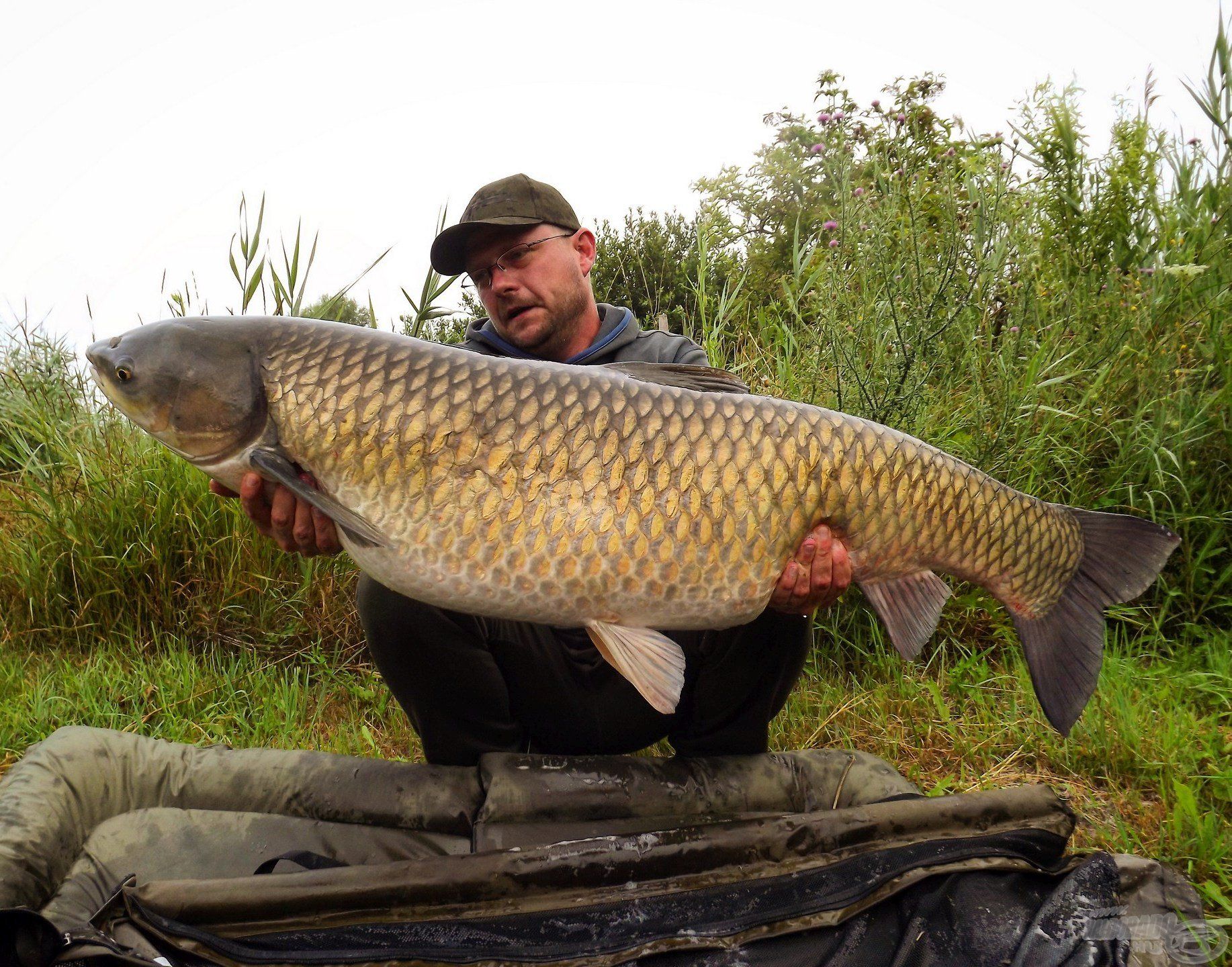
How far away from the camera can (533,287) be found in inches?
89.4

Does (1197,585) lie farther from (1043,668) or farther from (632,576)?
(632,576)

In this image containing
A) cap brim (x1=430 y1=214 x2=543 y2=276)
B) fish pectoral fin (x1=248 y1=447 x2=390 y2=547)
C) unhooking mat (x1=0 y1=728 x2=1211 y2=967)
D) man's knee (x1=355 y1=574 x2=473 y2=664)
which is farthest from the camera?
cap brim (x1=430 y1=214 x2=543 y2=276)

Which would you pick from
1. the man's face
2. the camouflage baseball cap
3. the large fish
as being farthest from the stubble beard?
the large fish

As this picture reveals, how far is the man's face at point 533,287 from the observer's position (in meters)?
2.26

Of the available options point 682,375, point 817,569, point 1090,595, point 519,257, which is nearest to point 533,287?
point 519,257

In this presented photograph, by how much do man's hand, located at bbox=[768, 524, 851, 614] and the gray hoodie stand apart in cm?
85

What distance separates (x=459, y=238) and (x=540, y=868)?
1526 mm

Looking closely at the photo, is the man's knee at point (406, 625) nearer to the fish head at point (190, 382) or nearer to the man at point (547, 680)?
the man at point (547, 680)

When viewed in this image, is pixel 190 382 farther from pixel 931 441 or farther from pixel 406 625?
pixel 931 441

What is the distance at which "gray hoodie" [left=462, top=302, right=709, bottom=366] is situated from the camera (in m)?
2.25

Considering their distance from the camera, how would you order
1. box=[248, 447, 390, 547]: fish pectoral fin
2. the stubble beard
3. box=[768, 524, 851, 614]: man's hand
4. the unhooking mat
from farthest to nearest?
the stubble beard < box=[768, 524, 851, 614]: man's hand < box=[248, 447, 390, 547]: fish pectoral fin < the unhooking mat

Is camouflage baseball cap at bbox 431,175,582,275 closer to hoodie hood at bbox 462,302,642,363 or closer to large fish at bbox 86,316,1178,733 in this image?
hoodie hood at bbox 462,302,642,363

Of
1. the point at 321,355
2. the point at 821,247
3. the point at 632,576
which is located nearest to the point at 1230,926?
the point at 632,576

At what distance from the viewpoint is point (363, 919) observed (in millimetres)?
1185
